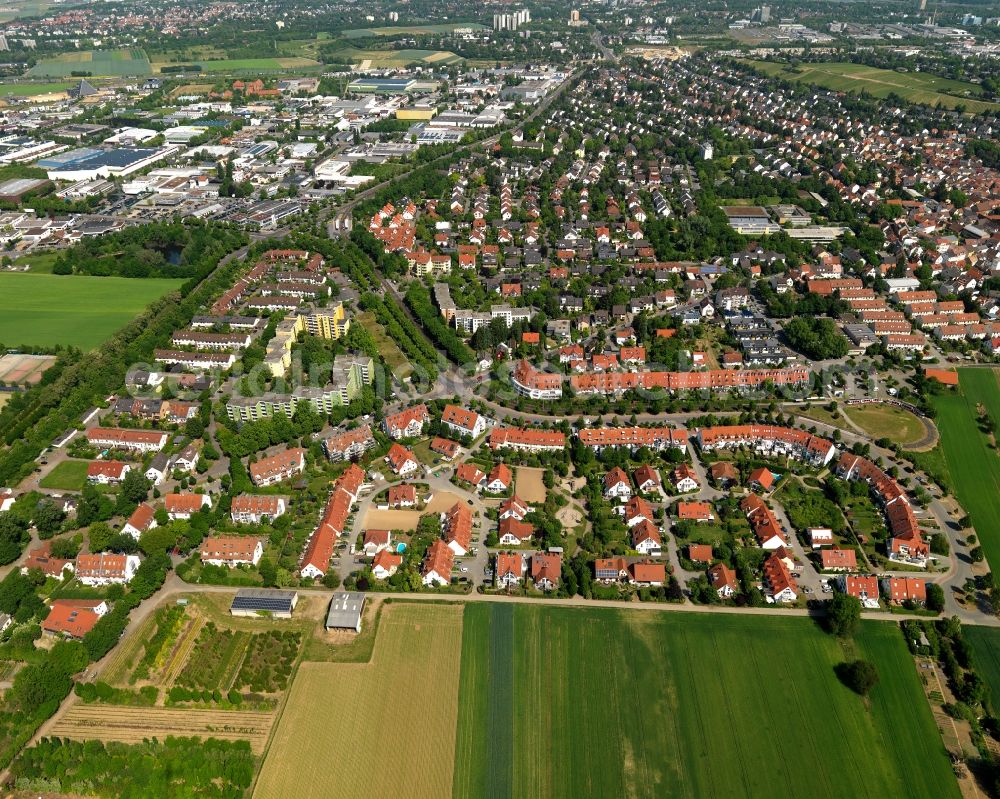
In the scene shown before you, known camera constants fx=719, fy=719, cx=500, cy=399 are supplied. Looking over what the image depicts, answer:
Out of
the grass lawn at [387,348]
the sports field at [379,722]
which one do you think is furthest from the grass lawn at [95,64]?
the sports field at [379,722]

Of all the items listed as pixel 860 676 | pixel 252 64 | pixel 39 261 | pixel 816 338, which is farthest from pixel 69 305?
pixel 252 64

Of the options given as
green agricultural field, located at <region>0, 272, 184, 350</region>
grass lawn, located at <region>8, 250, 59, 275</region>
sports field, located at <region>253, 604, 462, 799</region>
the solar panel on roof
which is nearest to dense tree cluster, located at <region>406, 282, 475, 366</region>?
green agricultural field, located at <region>0, 272, 184, 350</region>

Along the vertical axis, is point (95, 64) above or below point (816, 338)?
below

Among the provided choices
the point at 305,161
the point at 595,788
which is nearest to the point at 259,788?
the point at 595,788

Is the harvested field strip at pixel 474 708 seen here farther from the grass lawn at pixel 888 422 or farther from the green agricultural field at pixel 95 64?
the green agricultural field at pixel 95 64

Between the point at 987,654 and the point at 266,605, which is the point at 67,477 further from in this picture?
the point at 987,654

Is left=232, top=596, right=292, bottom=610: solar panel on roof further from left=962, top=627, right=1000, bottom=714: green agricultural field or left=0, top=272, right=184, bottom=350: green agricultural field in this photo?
left=0, top=272, right=184, bottom=350: green agricultural field

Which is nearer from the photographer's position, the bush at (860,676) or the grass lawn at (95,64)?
the bush at (860,676)
